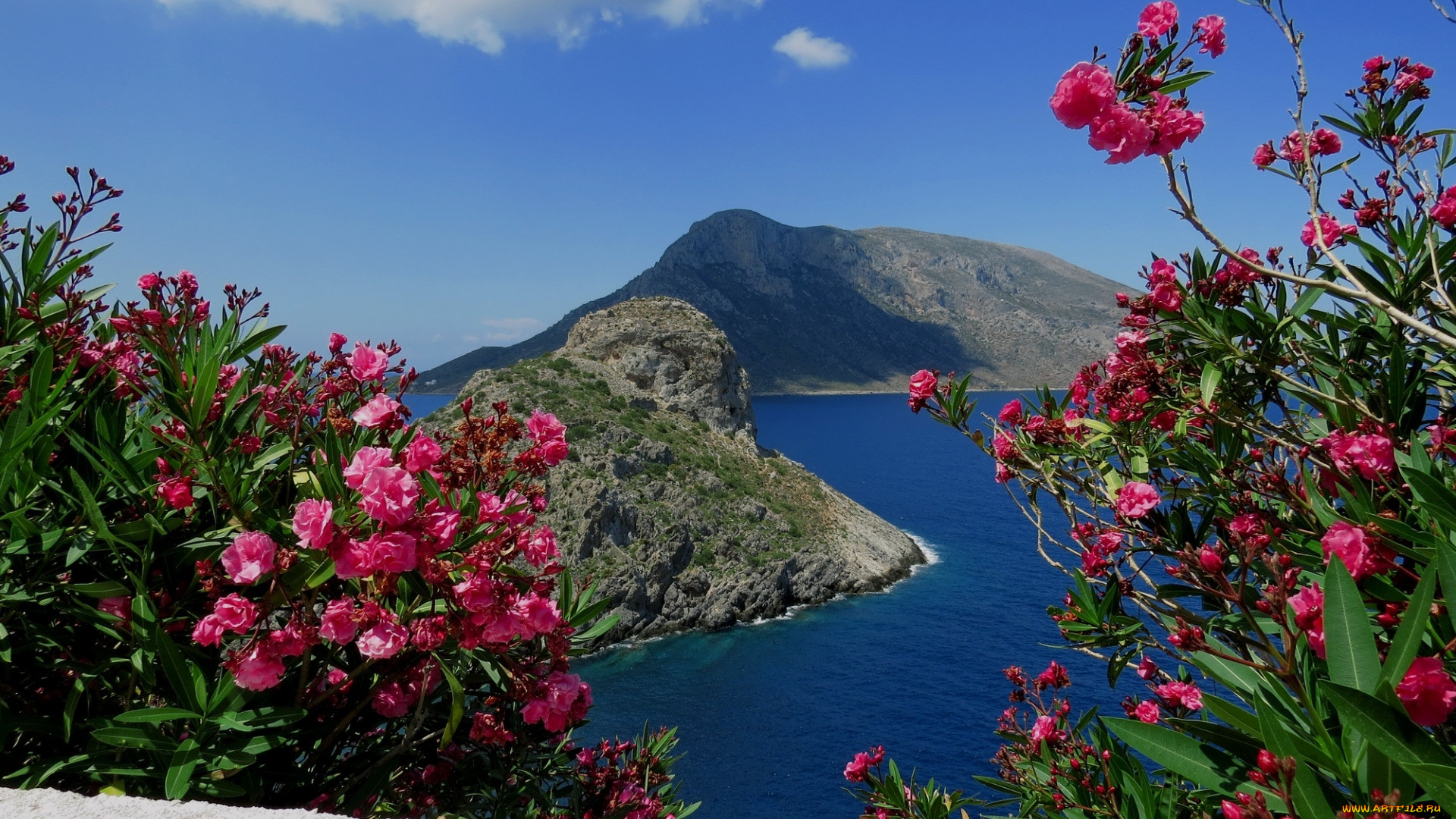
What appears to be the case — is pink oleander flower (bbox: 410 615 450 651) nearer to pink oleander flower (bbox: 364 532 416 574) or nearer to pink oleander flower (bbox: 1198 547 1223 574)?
pink oleander flower (bbox: 364 532 416 574)

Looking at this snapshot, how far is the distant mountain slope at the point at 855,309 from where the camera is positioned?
137625mm

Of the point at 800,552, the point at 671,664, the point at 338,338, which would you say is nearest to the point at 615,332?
the point at 800,552

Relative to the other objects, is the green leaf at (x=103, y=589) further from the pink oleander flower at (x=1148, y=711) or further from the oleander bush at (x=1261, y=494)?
the pink oleander flower at (x=1148, y=711)

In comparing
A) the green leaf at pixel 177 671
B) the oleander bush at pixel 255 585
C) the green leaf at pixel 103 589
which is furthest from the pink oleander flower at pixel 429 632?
the green leaf at pixel 103 589

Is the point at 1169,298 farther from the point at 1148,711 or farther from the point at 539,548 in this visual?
the point at 539,548

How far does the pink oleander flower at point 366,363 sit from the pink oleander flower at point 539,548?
0.79m

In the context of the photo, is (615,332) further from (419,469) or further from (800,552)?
(419,469)

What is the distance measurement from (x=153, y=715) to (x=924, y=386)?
2.77 m

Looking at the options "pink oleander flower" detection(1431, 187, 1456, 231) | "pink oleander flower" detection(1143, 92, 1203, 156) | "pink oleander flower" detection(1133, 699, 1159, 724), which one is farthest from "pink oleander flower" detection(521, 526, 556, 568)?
"pink oleander flower" detection(1431, 187, 1456, 231)

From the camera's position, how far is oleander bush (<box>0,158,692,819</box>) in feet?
6.07

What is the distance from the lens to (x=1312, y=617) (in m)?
1.45

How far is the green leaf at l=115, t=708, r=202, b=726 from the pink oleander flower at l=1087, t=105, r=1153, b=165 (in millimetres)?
2625

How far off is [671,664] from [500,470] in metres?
28.2

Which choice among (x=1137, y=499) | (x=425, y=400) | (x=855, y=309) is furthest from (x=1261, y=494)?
(x=855, y=309)
